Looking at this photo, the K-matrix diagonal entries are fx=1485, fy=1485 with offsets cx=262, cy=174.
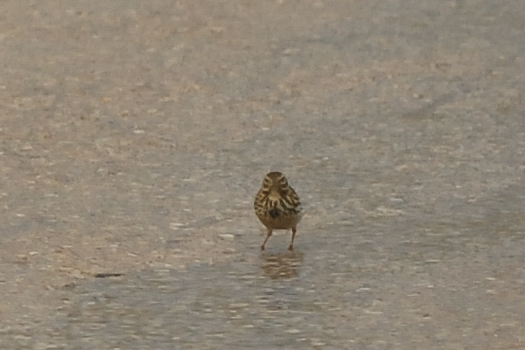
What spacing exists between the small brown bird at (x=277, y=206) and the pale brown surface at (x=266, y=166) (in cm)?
15

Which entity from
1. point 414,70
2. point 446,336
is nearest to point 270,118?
point 414,70

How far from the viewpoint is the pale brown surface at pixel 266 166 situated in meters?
6.45

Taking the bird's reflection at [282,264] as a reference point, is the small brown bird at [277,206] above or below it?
above

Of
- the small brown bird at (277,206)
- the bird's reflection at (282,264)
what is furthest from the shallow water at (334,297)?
the small brown bird at (277,206)

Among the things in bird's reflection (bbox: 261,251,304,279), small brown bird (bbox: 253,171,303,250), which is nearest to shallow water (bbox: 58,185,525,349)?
bird's reflection (bbox: 261,251,304,279)

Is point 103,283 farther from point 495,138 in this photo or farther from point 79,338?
point 495,138

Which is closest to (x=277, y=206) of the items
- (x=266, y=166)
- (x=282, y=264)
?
(x=282, y=264)

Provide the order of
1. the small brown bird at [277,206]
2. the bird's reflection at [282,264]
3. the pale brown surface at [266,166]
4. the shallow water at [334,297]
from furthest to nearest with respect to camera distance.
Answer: the small brown bird at [277,206], the bird's reflection at [282,264], the pale brown surface at [266,166], the shallow water at [334,297]

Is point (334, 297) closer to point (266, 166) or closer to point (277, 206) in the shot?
point (277, 206)

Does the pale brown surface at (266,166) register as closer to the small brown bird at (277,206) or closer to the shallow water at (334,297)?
the shallow water at (334,297)

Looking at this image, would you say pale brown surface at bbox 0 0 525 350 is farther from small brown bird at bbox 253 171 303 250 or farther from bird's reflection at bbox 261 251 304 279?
small brown bird at bbox 253 171 303 250

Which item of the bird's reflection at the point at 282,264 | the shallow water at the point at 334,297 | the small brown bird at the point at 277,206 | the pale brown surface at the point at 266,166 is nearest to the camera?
the shallow water at the point at 334,297

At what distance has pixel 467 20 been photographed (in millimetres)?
13062

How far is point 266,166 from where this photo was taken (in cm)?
890
